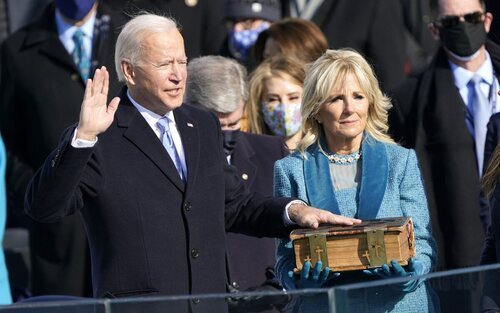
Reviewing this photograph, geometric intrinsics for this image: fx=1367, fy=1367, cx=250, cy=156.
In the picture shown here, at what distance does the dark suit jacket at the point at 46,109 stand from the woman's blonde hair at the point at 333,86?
2.80 metres

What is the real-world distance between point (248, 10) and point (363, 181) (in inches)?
129

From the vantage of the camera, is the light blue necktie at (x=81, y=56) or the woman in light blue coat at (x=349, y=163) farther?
the light blue necktie at (x=81, y=56)

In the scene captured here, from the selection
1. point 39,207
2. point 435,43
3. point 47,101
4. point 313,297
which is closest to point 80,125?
point 39,207

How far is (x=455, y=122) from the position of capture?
282 inches

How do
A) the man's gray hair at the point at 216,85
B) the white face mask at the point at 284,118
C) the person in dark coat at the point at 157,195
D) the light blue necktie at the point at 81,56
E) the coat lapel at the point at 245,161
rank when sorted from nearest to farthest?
1. the person in dark coat at the point at 157,195
2. the coat lapel at the point at 245,161
3. the man's gray hair at the point at 216,85
4. the white face mask at the point at 284,118
5. the light blue necktie at the point at 81,56

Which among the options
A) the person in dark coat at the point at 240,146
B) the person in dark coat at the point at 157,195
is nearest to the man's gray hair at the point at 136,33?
the person in dark coat at the point at 157,195

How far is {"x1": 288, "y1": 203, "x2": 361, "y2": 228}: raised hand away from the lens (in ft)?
16.7

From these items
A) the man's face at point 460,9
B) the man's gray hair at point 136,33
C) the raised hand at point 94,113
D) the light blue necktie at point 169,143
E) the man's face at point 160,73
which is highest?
the man's face at point 460,9

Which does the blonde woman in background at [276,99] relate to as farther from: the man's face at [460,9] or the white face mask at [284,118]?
the man's face at [460,9]

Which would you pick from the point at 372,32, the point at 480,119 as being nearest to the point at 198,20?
the point at 372,32

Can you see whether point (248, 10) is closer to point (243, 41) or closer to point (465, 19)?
point (243, 41)

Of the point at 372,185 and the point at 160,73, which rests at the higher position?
the point at 160,73

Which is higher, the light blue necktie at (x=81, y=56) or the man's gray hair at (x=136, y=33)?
the light blue necktie at (x=81, y=56)

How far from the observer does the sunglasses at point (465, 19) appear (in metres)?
7.21
